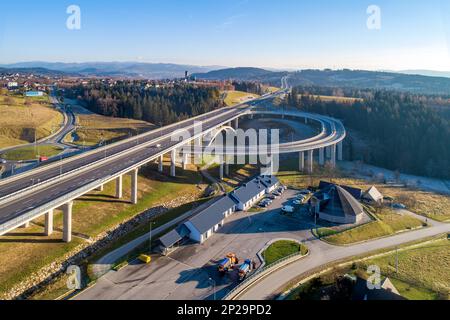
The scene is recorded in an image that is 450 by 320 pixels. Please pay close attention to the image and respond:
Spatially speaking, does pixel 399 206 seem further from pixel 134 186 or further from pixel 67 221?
pixel 67 221

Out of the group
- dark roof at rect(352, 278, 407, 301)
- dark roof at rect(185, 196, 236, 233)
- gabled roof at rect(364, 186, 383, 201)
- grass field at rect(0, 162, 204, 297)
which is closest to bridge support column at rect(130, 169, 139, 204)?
grass field at rect(0, 162, 204, 297)

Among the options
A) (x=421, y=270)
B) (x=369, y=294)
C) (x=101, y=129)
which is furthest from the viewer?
(x=101, y=129)

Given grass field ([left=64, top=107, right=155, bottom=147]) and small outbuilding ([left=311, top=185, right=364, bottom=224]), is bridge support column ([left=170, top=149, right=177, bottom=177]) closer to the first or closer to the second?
grass field ([left=64, top=107, right=155, bottom=147])

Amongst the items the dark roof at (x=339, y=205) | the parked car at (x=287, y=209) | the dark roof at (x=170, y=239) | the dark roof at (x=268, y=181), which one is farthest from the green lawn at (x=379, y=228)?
the dark roof at (x=170, y=239)

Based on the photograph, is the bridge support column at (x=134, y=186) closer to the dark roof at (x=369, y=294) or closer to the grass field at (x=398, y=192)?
the grass field at (x=398, y=192)

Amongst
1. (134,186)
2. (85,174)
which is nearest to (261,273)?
(134,186)
